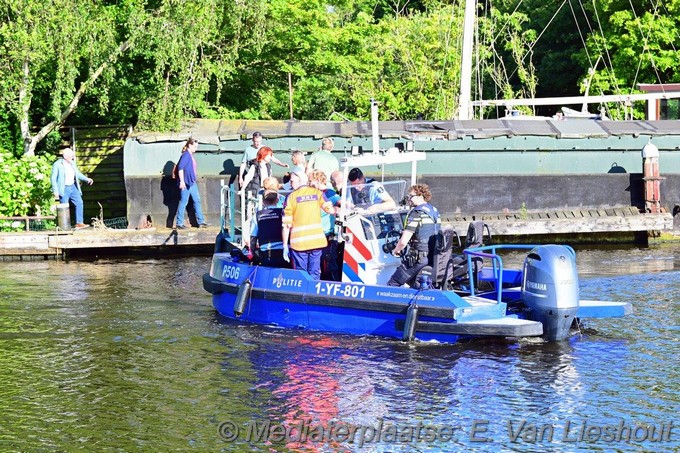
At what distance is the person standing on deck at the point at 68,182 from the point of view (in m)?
20.8

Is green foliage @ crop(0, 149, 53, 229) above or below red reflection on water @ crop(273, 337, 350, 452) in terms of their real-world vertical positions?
above

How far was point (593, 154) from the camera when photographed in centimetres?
2206

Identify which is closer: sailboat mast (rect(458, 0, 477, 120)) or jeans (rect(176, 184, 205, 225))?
jeans (rect(176, 184, 205, 225))

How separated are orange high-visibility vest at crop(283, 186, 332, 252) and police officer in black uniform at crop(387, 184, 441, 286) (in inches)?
39.9

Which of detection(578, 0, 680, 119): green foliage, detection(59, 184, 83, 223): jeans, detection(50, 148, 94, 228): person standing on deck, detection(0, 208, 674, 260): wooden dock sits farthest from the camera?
detection(578, 0, 680, 119): green foliage

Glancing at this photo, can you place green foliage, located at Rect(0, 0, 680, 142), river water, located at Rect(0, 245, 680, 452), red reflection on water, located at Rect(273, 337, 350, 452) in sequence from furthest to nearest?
green foliage, located at Rect(0, 0, 680, 142), red reflection on water, located at Rect(273, 337, 350, 452), river water, located at Rect(0, 245, 680, 452)

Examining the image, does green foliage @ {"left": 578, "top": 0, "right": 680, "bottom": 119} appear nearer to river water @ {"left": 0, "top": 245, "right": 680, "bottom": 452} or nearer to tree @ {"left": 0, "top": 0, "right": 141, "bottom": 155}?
tree @ {"left": 0, "top": 0, "right": 141, "bottom": 155}

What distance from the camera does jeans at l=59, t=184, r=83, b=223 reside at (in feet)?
68.9

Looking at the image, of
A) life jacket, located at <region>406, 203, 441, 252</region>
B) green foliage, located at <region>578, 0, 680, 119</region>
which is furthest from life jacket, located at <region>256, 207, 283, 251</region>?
green foliage, located at <region>578, 0, 680, 119</region>

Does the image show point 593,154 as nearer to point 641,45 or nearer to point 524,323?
point 524,323

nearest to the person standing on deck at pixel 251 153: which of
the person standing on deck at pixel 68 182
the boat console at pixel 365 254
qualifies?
the person standing on deck at pixel 68 182

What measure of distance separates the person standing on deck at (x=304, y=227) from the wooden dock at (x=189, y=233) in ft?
24.2

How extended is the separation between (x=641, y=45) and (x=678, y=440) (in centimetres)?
2801

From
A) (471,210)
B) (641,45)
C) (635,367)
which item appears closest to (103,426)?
(635,367)
